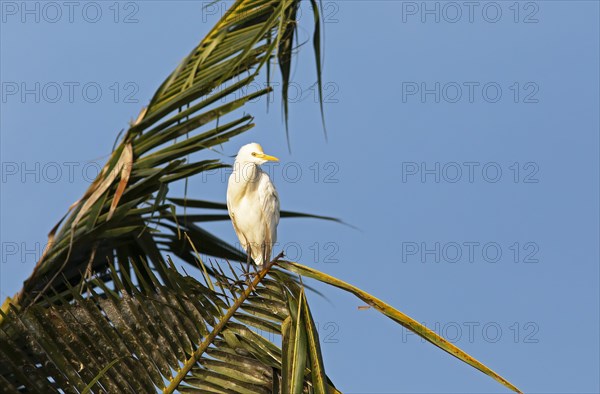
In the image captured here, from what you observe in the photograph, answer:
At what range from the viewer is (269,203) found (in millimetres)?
5305

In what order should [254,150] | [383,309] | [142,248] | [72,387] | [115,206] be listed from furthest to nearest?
1. [254,150]
2. [142,248]
3. [115,206]
4. [72,387]
5. [383,309]

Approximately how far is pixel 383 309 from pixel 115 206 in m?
1.71

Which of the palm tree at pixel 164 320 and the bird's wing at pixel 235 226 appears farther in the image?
the bird's wing at pixel 235 226

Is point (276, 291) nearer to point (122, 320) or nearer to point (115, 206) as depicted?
point (122, 320)

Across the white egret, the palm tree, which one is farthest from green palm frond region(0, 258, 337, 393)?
the white egret

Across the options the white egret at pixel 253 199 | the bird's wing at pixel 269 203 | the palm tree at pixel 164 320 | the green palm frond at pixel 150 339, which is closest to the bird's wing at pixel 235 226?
the white egret at pixel 253 199

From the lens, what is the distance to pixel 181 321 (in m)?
3.02

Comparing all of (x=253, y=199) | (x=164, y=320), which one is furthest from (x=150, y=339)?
(x=253, y=199)

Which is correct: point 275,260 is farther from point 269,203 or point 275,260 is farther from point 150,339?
point 269,203

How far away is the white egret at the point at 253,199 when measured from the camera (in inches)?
208

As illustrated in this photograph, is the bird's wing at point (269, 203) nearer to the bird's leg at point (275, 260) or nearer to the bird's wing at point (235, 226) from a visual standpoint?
the bird's wing at point (235, 226)

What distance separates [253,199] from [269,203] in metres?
0.10

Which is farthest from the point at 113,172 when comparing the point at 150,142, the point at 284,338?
the point at 284,338

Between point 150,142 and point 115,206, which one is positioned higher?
point 150,142
